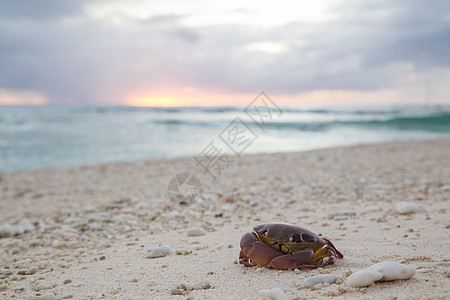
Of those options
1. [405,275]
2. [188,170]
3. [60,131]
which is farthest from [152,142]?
[405,275]

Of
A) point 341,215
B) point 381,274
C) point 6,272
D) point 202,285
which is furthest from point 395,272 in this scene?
point 6,272

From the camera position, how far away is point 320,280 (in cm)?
217

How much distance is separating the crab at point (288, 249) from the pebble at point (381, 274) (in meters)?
0.39

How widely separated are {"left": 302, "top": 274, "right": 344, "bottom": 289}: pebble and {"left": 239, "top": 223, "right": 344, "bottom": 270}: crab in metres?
0.23

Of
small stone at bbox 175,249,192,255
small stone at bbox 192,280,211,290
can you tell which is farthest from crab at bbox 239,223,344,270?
small stone at bbox 175,249,192,255

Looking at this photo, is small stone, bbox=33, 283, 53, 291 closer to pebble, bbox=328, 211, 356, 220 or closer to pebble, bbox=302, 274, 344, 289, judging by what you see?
pebble, bbox=302, 274, 344, 289

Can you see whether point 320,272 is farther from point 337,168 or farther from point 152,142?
point 152,142

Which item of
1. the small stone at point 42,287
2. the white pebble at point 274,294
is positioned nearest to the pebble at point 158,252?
the small stone at point 42,287

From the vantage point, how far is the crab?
95.3 inches

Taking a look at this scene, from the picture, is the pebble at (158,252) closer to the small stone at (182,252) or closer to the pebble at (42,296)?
the small stone at (182,252)

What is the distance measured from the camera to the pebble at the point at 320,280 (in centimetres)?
215

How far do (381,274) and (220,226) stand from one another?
2478 mm

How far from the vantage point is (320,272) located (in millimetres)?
2375

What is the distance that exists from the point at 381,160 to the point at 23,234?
7.87 metres
